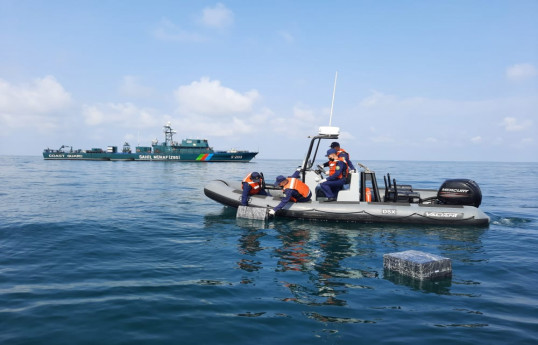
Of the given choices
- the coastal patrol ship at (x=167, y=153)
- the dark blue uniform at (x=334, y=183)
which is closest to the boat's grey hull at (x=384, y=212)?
the dark blue uniform at (x=334, y=183)

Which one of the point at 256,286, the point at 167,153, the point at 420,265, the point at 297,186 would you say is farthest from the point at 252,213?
the point at 167,153

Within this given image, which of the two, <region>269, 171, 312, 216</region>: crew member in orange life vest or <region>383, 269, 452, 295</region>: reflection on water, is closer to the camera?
<region>383, 269, 452, 295</region>: reflection on water

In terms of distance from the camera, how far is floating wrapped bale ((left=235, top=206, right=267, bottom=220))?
9.19 meters

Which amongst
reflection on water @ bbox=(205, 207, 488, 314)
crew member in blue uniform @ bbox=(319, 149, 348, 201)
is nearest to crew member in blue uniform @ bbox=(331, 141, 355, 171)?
crew member in blue uniform @ bbox=(319, 149, 348, 201)

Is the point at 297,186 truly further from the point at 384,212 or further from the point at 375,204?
the point at 384,212

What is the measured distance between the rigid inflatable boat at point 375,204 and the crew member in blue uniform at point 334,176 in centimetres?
20

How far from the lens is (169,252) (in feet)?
20.7

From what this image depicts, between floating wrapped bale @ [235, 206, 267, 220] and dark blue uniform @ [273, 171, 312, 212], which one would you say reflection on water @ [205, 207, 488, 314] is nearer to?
floating wrapped bale @ [235, 206, 267, 220]

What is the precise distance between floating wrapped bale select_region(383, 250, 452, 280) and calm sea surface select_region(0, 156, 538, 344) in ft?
0.50

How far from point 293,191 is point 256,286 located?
4970 mm

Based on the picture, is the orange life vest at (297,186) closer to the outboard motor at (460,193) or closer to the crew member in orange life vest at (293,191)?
the crew member in orange life vest at (293,191)

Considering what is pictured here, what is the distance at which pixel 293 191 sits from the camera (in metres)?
9.45

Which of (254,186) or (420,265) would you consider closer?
(420,265)

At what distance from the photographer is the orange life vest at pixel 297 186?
941cm
